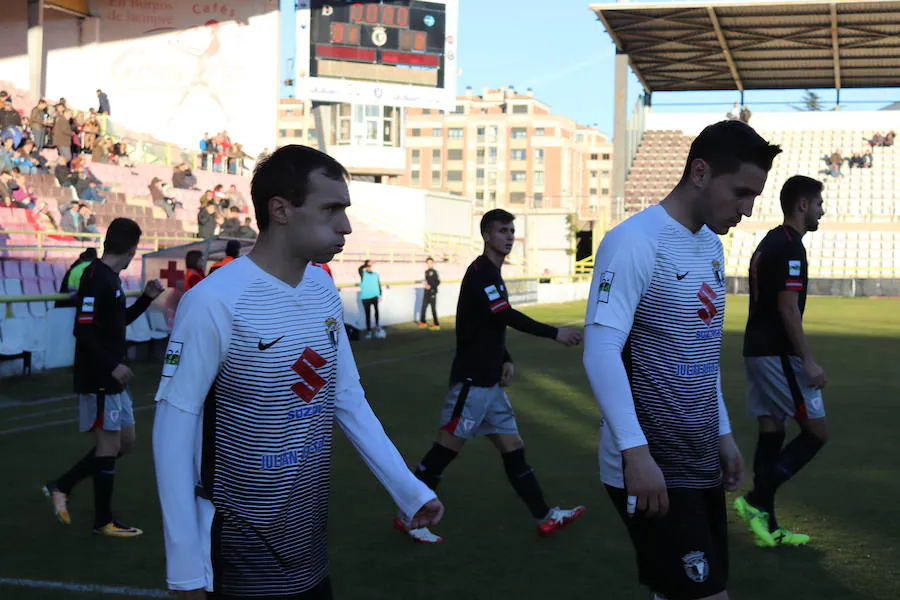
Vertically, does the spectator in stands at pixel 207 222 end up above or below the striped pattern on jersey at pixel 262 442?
above

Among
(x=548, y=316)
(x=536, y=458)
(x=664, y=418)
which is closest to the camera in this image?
(x=664, y=418)

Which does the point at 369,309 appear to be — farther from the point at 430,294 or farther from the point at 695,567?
the point at 695,567

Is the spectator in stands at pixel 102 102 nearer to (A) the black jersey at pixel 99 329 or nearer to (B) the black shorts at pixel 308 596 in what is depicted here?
(A) the black jersey at pixel 99 329

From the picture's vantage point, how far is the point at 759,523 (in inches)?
246

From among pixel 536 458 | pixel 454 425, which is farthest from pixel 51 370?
pixel 454 425

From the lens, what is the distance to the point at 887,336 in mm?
21203

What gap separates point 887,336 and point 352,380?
20123 millimetres

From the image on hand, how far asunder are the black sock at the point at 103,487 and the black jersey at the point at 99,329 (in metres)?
0.43

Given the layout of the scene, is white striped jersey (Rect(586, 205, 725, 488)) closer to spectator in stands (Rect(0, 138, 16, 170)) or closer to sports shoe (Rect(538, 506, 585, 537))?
Answer: sports shoe (Rect(538, 506, 585, 537))

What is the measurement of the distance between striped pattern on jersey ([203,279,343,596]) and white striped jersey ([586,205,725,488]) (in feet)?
3.31

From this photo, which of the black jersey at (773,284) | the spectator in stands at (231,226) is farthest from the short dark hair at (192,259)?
the spectator in stands at (231,226)

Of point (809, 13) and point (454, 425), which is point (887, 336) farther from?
point (809, 13)

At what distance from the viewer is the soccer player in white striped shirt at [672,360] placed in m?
3.32

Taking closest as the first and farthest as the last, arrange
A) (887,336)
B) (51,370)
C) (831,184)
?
1. (51,370)
2. (887,336)
3. (831,184)
